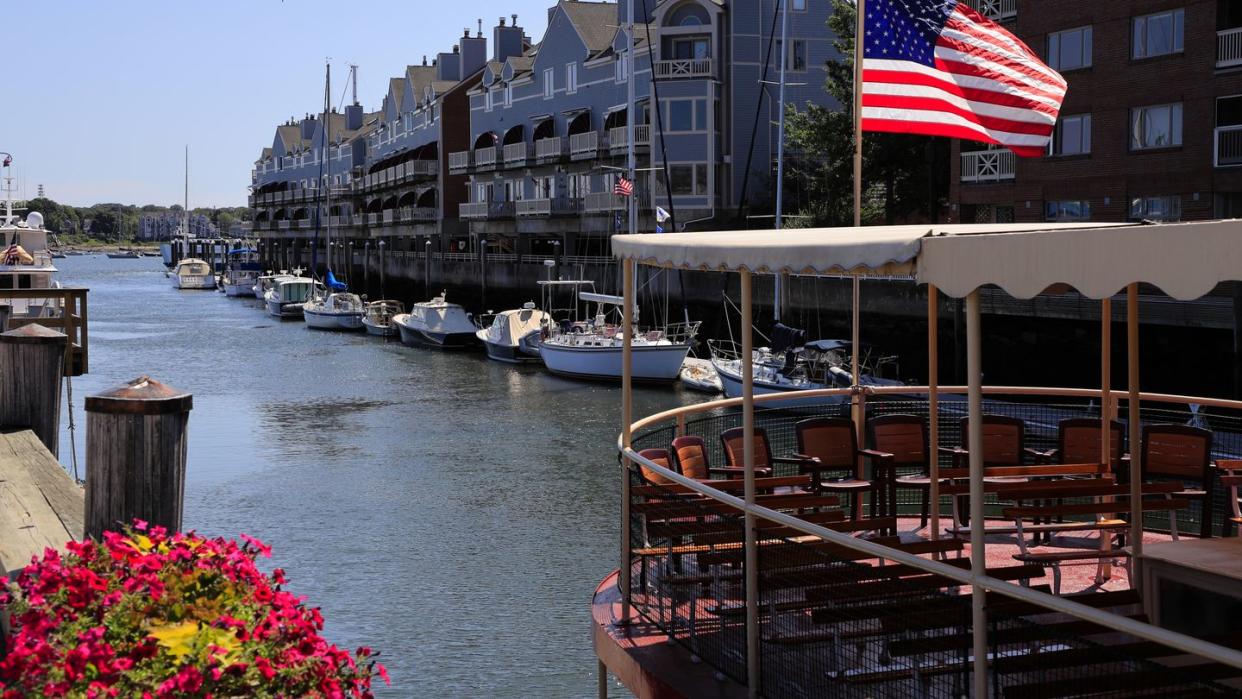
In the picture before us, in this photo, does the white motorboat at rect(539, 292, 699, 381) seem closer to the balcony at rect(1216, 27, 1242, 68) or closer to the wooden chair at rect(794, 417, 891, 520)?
the balcony at rect(1216, 27, 1242, 68)

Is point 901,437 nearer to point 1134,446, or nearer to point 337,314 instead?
point 1134,446

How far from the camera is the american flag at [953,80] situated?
34.6 ft

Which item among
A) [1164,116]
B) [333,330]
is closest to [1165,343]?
[1164,116]

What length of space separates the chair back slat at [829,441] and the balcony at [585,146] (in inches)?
2260

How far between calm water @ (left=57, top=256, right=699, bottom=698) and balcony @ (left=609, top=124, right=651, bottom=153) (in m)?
12.6

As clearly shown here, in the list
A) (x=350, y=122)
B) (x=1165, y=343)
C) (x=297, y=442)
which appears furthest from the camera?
(x=350, y=122)

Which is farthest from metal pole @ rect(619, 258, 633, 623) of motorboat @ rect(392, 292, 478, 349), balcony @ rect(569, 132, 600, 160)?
balcony @ rect(569, 132, 600, 160)

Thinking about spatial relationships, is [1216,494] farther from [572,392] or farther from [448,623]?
Result: [572,392]

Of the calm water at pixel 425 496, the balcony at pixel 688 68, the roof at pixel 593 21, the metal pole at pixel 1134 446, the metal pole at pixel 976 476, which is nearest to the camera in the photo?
the metal pole at pixel 976 476

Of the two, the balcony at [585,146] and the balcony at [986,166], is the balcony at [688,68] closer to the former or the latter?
the balcony at [585,146]

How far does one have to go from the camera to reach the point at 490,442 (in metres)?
34.8

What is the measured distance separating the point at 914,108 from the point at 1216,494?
4071 millimetres

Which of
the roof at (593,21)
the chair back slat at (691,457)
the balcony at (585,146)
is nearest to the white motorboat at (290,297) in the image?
the balcony at (585,146)

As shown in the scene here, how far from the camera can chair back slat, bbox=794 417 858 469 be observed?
425 inches
